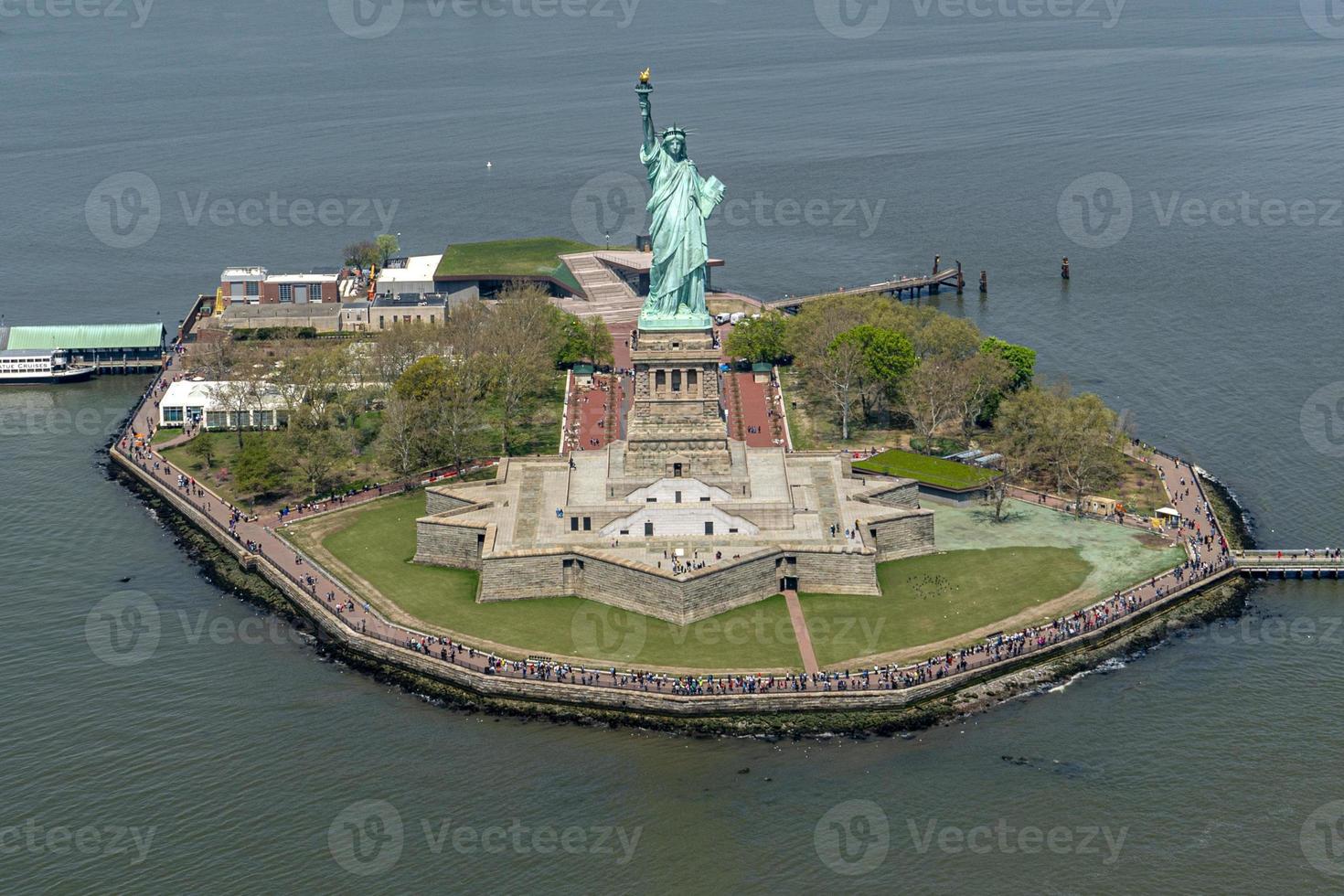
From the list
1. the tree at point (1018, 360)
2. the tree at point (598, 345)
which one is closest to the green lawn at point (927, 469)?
the tree at point (1018, 360)

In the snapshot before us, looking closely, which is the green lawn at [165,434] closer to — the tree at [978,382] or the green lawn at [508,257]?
the green lawn at [508,257]

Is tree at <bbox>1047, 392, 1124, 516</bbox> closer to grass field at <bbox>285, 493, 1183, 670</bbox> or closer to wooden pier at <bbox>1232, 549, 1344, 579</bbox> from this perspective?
grass field at <bbox>285, 493, 1183, 670</bbox>

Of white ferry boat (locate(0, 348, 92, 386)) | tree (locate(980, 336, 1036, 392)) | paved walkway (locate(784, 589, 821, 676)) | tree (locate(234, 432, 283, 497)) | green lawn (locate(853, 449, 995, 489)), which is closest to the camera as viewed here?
paved walkway (locate(784, 589, 821, 676))

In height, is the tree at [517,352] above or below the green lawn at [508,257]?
below

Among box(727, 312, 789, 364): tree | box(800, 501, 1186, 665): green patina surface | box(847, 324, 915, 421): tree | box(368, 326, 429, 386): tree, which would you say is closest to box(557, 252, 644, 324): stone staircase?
box(727, 312, 789, 364): tree

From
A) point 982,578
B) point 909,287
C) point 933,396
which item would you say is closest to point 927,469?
point 933,396

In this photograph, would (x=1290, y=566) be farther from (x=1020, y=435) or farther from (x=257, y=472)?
(x=257, y=472)
